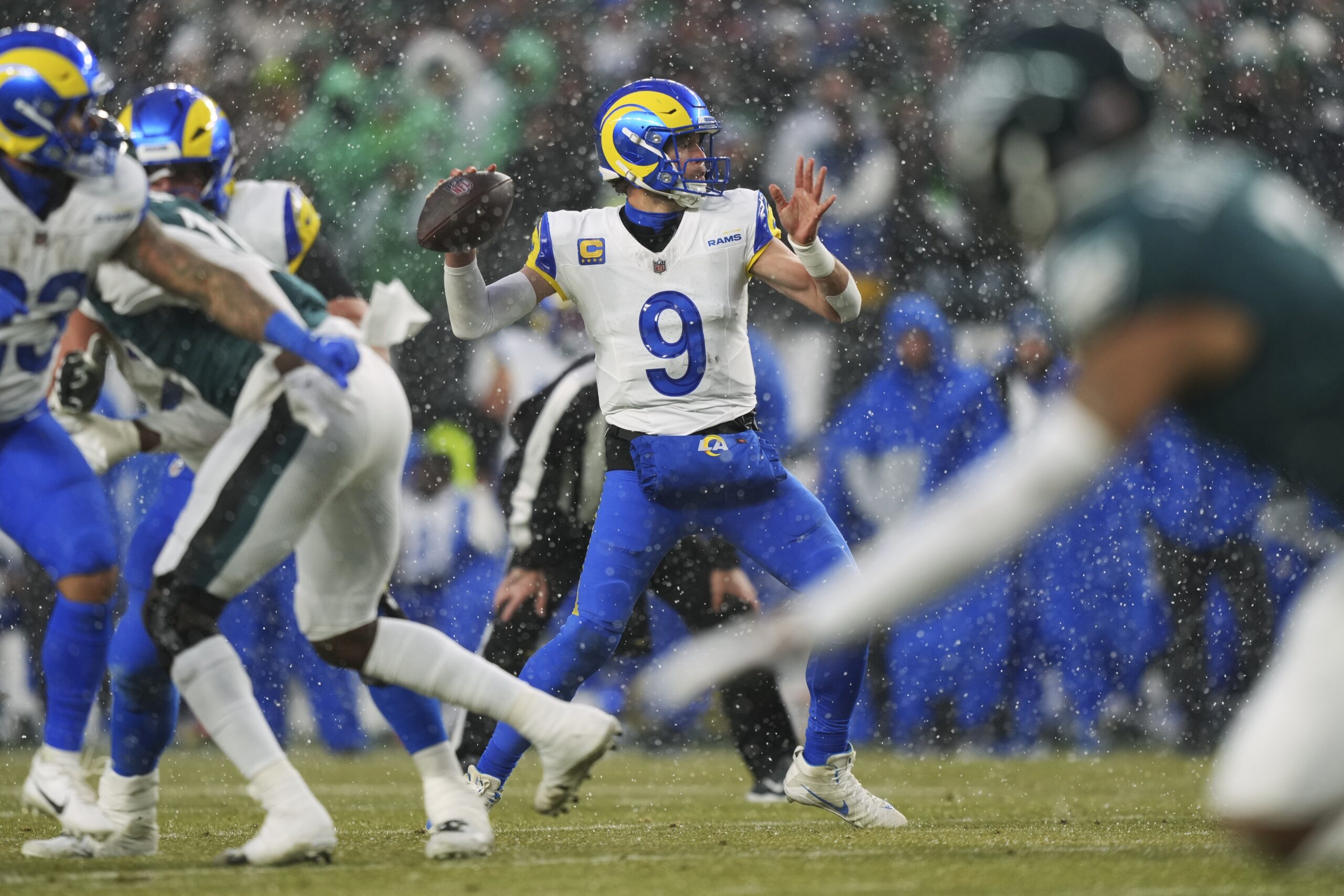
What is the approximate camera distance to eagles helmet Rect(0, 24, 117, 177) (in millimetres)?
3553

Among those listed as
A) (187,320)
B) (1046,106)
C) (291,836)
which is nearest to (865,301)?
(187,320)

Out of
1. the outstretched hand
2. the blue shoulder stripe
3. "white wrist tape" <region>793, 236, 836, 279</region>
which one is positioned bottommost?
the blue shoulder stripe

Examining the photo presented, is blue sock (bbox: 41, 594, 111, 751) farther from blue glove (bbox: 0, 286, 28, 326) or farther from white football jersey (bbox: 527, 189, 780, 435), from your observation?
white football jersey (bbox: 527, 189, 780, 435)

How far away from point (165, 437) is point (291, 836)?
103 centimetres

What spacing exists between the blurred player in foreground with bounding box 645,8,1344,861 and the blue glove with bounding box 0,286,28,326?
6.44 ft

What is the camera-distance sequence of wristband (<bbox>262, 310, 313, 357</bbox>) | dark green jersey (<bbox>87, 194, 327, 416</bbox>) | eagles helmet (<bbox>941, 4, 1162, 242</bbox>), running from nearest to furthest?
eagles helmet (<bbox>941, 4, 1162, 242</bbox>) → wristband (<bbox>262, 310, 313, 357</bbox>) → dark green jersey (<bbox>87, 194, 327, 416</bbox>)

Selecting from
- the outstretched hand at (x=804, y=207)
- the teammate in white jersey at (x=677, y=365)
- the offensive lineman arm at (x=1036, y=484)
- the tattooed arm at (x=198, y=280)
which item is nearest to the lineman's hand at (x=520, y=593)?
the teammate in white jersey at (x=677, y=365)

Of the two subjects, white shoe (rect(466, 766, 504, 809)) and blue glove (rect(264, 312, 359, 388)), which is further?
white shoe (rect(466, 766, 504, 809))

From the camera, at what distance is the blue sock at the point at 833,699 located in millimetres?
4414

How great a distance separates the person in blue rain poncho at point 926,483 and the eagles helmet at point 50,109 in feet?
15.6

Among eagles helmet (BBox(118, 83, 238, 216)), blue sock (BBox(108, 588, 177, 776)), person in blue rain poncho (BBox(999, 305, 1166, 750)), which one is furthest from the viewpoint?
person in blue rain poncho (BBox(999, 305, 1166, 750))

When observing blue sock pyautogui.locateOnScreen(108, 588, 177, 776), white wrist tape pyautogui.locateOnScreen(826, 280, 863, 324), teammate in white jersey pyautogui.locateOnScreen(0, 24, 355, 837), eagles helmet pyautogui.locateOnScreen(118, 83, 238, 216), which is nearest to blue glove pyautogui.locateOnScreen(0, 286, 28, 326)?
teammate in white jersey pyautogui.locateOnScreen(0, 24, 355, 837)

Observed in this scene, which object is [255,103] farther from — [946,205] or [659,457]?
[659,457]

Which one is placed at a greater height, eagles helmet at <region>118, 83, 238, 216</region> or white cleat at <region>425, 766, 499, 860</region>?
eagles helmet at <region>118, 83, 238, 216</region>
